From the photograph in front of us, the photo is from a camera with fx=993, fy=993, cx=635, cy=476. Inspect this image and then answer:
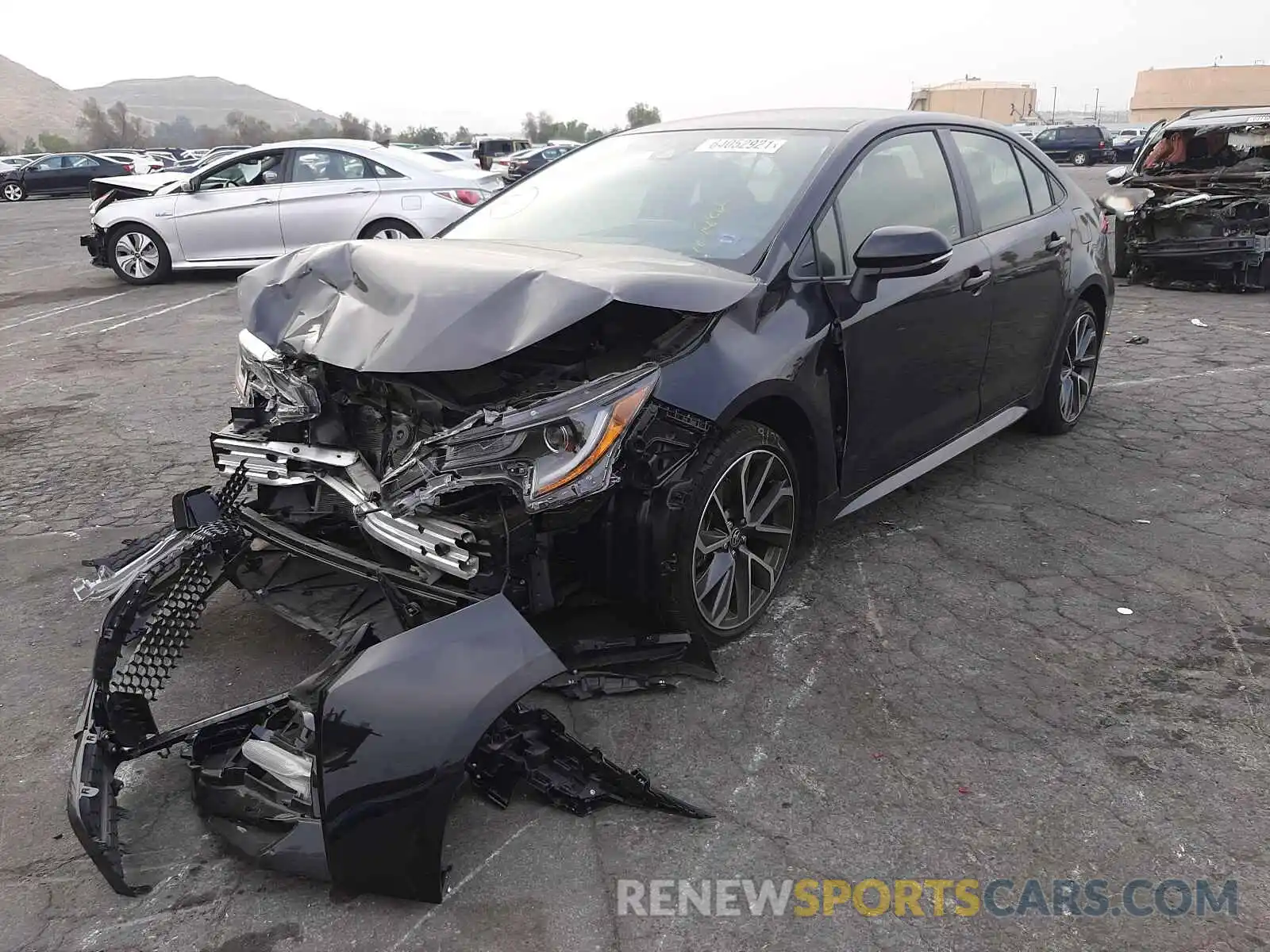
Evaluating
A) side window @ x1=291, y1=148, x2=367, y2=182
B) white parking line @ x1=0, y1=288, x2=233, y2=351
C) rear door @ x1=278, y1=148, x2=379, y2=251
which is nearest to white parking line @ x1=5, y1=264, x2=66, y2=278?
white parking line @ x1=0, y1=288, x2=233, y2=351

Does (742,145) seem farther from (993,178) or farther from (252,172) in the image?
(252,172)

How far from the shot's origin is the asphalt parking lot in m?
2.26

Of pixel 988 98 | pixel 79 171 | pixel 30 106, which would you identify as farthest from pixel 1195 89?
pixel 30 106

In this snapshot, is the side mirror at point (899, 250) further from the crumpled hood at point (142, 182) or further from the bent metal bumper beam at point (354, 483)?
the crumpled hood at point (142, 182)

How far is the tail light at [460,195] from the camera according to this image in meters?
11.5

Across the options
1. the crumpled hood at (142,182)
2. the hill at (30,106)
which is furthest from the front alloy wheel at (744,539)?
the hill at (30,106)

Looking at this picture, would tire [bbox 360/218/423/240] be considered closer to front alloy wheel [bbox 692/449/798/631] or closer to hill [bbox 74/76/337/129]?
front alloy wheel [bbox 692/449/798/631]

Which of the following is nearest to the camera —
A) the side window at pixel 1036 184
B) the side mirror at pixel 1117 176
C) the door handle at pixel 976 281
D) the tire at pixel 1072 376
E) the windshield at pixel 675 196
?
the windshield at pixel 675 196

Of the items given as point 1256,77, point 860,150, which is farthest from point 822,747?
point 1256,77

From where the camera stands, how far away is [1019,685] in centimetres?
319

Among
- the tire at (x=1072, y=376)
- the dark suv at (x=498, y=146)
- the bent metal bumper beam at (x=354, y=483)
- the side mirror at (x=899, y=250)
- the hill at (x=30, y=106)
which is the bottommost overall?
the tire at (x=1072, y=376)

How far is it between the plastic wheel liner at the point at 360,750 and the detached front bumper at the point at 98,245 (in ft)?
34.7

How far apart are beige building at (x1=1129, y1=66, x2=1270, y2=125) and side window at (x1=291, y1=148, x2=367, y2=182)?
67486 millimetres

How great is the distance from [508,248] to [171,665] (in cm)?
171
